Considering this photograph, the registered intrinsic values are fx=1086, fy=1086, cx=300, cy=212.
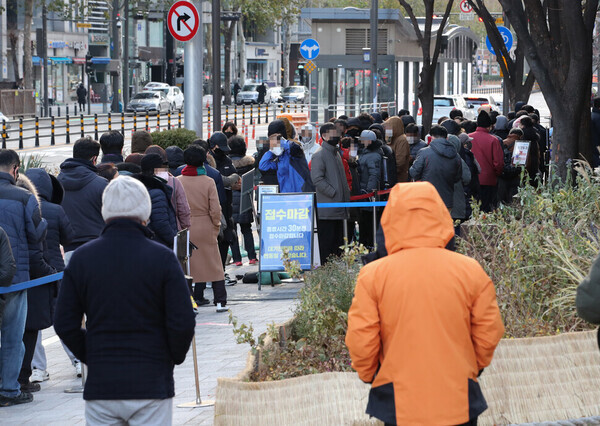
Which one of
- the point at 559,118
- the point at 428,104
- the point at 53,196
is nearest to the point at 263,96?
the point at 428,104

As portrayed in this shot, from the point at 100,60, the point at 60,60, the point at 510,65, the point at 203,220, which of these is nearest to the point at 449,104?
the point at 510,65

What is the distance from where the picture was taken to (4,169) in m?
7.88

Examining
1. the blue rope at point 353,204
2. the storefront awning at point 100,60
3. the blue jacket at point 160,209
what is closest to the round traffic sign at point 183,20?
the blue rope at point 353,204

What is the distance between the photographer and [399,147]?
616 inches

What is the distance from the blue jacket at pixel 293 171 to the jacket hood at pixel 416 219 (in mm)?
8511

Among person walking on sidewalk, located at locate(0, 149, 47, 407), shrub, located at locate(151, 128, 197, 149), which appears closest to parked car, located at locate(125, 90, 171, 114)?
shrub, located at locate(151, 128, 197, 149)

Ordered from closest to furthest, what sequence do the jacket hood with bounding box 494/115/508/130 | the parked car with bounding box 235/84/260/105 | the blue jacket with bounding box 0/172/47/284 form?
the blue jacket with bounding box 0/172/47/284
the jacket hood with bounding box 494/115/508/130
the parked car with bounding box 235/84/260/105

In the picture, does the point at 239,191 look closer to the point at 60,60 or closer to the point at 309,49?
the point at 309,49

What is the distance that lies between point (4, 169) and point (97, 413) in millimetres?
3681

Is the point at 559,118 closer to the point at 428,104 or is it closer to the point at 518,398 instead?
the point at 518,398

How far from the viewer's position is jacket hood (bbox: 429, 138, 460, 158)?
1270 cm

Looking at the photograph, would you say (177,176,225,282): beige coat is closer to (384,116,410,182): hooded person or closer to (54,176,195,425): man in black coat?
(384,116,410,182): hooded person

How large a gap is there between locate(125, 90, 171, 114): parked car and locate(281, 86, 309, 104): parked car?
1169 cm

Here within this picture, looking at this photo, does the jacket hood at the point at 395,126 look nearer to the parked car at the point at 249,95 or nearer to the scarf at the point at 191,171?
the scarf at the point at 191,171
